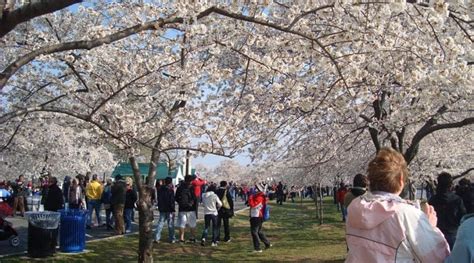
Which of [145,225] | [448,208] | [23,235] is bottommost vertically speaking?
[23,235]

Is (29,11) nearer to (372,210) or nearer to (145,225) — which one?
(372,210)

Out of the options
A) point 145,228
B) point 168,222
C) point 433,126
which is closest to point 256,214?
point 168,222

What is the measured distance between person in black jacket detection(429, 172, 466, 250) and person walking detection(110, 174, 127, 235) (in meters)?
10.7

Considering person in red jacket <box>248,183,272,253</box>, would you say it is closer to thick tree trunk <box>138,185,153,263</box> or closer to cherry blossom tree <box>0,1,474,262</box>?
cherry blossom tree <box>0,1,474,262</box>

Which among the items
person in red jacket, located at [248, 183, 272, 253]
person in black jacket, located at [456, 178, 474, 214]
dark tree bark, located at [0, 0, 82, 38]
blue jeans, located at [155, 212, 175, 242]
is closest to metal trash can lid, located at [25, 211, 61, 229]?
blue jeans, located at [155, 212, 175, 242]

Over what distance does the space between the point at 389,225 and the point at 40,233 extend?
392 inches

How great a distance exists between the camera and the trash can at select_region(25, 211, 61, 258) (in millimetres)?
11492

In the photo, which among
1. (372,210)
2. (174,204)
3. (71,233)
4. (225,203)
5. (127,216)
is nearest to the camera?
(372,210)

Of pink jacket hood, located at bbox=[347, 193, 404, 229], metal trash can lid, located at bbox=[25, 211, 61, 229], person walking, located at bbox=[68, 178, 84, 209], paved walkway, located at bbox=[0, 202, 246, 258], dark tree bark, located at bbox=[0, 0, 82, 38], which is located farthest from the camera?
person walking, located at bbox=[68, 178, 84, 209]

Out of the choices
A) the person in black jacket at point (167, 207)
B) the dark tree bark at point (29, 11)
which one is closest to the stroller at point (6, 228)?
the person in black jacket at point (167, 207)

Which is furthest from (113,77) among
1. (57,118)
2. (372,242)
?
(372,242)

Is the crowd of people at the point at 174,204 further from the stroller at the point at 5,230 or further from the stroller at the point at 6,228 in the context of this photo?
the stroller at the point at 5,230

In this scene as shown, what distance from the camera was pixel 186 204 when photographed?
1516 centimetres

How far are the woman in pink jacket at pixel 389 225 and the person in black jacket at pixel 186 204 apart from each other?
11.8 meters
